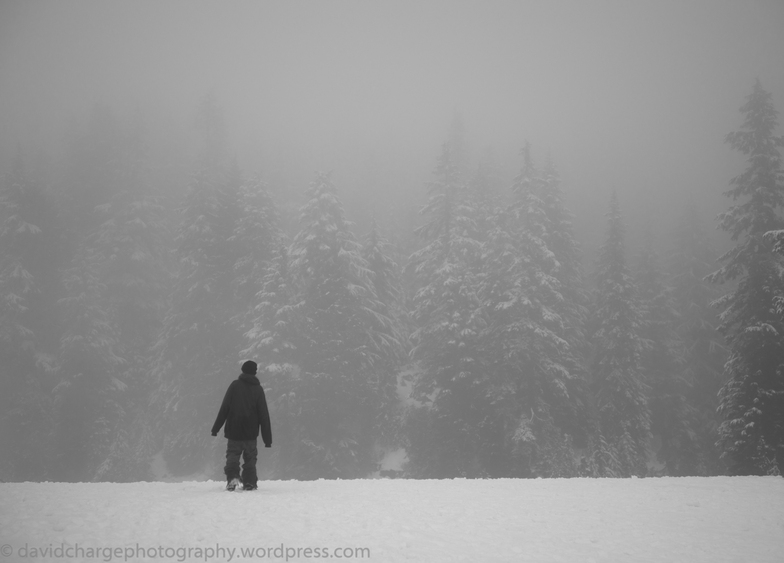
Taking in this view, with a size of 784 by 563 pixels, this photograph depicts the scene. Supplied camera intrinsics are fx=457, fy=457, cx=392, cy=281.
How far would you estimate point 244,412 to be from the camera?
360 inches

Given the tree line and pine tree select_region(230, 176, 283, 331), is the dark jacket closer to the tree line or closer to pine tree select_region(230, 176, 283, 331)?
the tree line

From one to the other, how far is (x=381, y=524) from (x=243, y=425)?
3.71 metres

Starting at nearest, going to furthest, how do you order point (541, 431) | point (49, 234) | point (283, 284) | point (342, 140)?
point (541, 431)
point (283, 284)
point (49, 234)
point (342, 140)

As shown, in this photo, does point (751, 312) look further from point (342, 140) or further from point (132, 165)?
point (342, 140)

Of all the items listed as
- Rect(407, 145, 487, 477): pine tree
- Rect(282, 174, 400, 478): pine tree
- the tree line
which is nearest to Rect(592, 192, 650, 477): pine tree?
the tree line

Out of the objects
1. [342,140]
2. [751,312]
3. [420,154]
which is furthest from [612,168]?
[751,312]

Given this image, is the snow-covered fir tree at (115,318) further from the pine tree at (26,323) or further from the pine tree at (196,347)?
the pine tree at (196,347)

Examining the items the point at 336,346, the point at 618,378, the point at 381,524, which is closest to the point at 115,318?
the point at 336,346

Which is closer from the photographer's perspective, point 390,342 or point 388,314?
point 390,342

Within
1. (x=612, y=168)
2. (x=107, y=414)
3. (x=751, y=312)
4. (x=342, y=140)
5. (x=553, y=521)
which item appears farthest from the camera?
(x=612, y=168)

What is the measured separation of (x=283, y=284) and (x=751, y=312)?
23.7 metres

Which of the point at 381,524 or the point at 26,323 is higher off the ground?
the point at 26,323

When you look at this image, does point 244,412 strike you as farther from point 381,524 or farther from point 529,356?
point 529,356

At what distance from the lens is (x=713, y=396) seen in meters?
31.2
